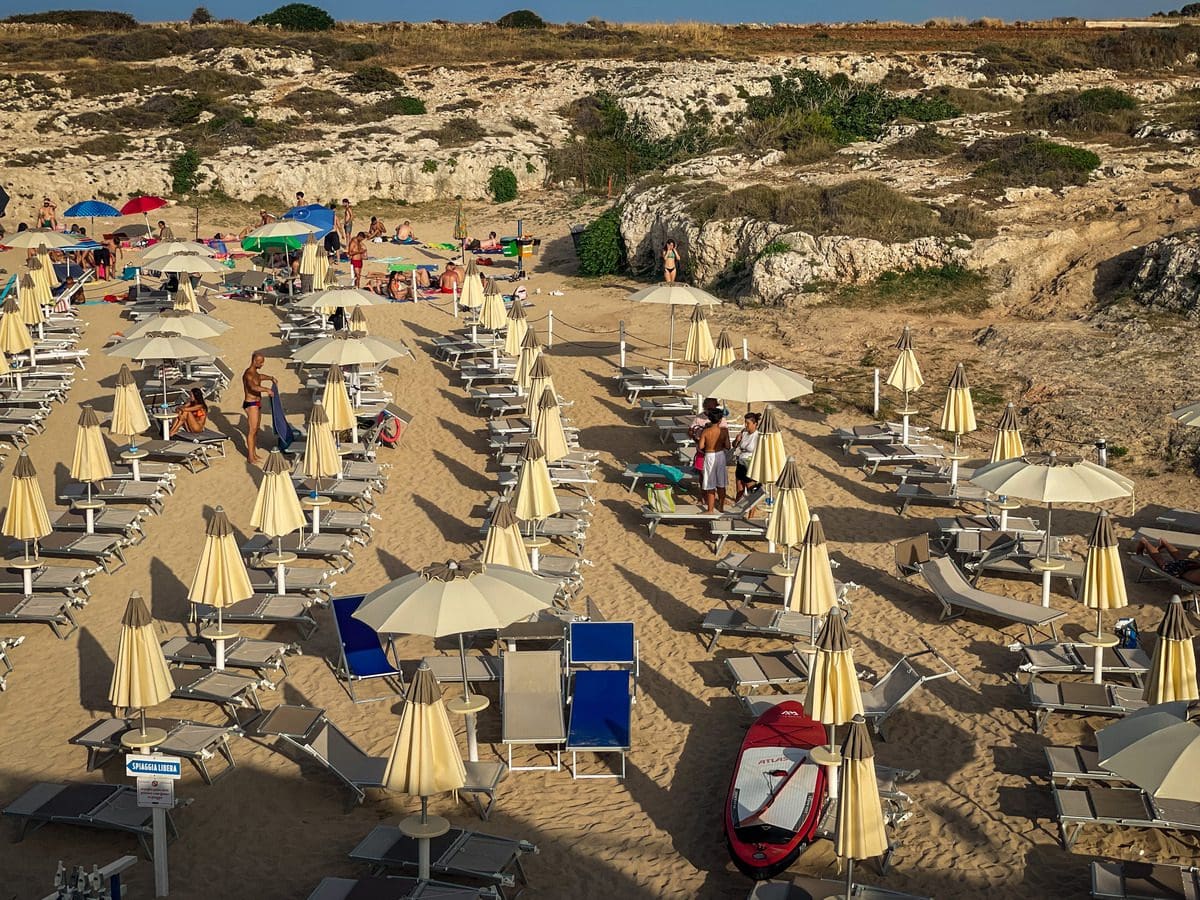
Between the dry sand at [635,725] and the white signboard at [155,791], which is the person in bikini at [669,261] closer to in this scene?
the dry sand at [635,725]

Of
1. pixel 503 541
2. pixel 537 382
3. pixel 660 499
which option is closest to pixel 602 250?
pixel 537 382

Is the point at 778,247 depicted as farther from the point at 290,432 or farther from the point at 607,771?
the point at 607,771

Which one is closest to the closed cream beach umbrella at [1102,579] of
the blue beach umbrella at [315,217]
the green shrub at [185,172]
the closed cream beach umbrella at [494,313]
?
the closed cream beach umbrella at [494,313]

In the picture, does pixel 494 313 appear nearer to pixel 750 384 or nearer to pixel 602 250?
pixel 750 384

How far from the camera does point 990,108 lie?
40.5 metres

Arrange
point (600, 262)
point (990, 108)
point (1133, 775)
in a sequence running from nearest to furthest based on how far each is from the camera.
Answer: point (1133, 775)
point (600, 262)
point (990, 108)

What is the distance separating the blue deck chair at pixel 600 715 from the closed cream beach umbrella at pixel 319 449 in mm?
5825

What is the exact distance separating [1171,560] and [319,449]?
10622mm

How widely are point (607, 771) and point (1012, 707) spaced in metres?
4.04

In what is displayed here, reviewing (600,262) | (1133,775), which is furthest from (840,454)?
(600,262)

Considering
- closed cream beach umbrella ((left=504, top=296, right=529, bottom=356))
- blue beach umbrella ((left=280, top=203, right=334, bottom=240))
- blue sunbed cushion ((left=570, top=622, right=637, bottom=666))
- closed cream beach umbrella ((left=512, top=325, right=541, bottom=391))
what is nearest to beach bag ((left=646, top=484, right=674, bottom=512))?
closed cream beach umbrella ((left=512, top=325, right=541, bottom=391))

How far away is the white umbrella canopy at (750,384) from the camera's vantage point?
1617 cm

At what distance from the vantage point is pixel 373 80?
52469 millimetres

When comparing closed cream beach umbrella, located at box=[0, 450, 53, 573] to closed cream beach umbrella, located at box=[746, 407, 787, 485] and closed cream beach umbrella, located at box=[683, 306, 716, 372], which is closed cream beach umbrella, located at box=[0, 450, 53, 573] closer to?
closed cream beach umbrella, located at box=[746, 407, 787, 485]
